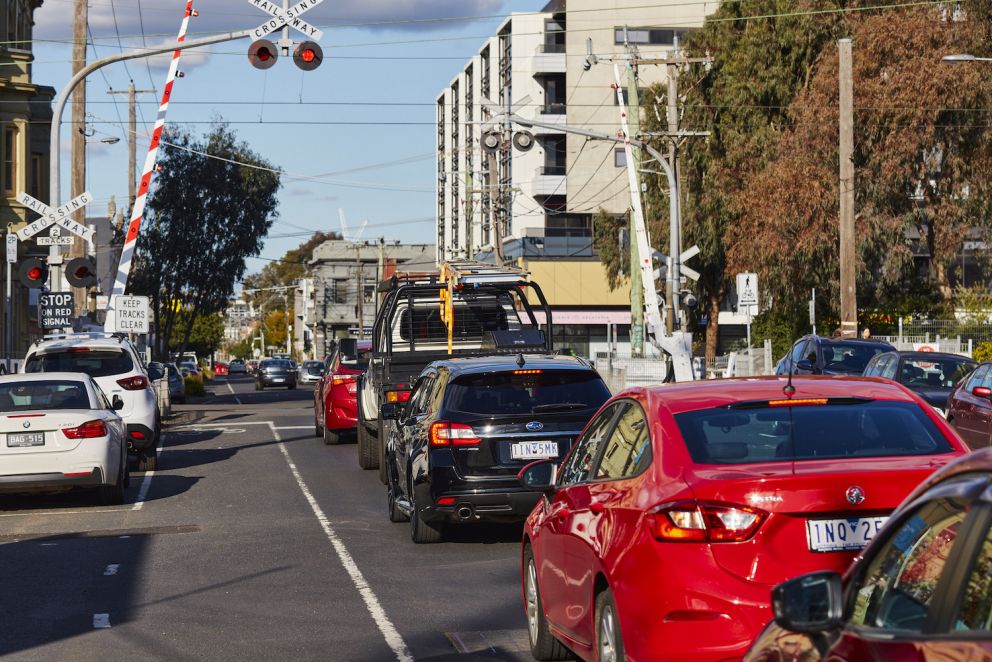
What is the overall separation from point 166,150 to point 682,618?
175 feet

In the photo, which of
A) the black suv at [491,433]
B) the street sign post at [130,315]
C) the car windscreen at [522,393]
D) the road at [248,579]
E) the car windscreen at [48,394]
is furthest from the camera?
the street sign post at [130,315]

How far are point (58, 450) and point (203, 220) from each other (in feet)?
135

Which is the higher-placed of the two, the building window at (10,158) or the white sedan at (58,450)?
the building window at (10,158)

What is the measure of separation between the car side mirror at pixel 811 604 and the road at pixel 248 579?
4789 mm

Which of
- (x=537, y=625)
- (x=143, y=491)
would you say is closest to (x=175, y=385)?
(x=143, y=491)

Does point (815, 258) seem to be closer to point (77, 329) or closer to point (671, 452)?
point (77, 329)

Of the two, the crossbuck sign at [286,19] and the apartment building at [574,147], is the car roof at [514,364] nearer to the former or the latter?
the crossbuck sign at [286,19]

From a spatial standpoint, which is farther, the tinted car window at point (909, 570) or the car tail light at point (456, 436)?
the car tail light at point (456, 436)

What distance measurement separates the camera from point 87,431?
16734 mm

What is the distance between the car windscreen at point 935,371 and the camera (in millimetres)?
23844

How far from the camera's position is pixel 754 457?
6734 millimetres

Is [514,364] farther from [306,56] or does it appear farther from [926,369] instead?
[926,369]

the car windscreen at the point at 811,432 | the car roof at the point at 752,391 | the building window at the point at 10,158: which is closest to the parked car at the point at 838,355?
the car roof at the point at 752,391

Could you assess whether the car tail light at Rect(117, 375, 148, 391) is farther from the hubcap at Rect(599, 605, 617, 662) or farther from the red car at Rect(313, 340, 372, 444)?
the hubcap at Rect(599, 605, 617, 662)
